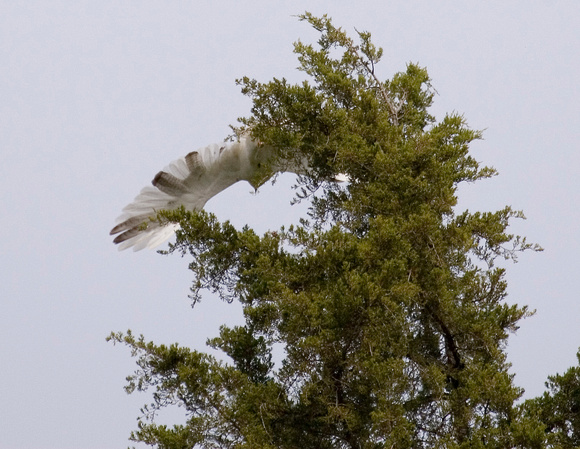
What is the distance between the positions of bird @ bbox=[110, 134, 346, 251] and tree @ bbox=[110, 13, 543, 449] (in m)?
0.59

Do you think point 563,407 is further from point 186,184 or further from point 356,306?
point 186,184

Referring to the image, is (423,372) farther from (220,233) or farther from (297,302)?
(220,233)

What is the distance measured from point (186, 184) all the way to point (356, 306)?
249cm

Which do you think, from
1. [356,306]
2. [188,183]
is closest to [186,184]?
[188,183]

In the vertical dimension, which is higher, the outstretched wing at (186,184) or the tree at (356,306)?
the outstretched wing at (186,184)

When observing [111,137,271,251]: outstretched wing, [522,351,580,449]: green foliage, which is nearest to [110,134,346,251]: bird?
[111,137,271,251]: outstretched wing

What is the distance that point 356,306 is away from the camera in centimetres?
589

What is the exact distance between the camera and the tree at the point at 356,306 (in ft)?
19.6

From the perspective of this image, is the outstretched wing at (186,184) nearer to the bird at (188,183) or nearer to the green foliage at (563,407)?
the bird at (188,183)

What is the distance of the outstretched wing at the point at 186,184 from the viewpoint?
25.6 feet

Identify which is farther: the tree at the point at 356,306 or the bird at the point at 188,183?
the bird at the point at 188,183

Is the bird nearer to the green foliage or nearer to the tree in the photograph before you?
the tree

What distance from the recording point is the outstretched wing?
7793mm

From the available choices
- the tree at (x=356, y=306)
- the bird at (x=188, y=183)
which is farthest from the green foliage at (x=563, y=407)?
the bird at (x=188, y=183)
